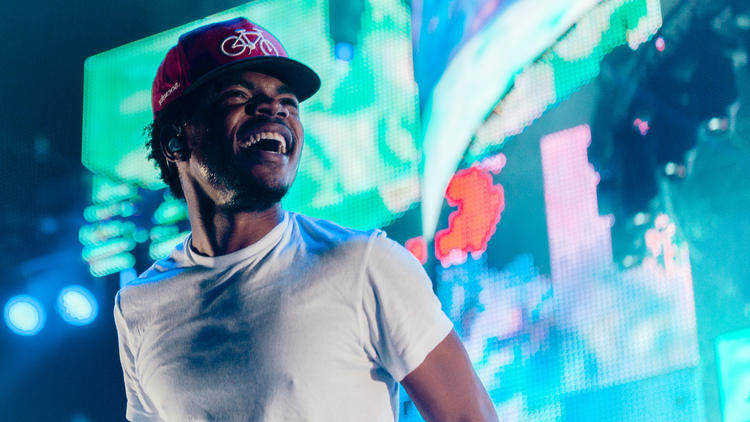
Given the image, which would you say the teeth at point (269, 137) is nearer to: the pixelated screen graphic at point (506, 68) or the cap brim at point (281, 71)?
the cap brim at point (281, 71)

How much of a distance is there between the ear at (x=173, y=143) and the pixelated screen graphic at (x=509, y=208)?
1236 mm

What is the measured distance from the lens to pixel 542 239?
8.41ft

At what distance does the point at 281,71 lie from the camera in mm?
1557

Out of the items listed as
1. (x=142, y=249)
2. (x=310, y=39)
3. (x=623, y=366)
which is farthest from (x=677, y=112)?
(x=142, y=249)

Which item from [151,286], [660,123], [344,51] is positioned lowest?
[151,286]

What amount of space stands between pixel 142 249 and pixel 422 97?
126cm

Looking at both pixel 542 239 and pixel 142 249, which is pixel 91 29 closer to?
pixel 142 249

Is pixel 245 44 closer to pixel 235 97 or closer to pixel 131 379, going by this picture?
pixel 235 97

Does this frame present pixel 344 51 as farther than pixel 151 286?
Yes

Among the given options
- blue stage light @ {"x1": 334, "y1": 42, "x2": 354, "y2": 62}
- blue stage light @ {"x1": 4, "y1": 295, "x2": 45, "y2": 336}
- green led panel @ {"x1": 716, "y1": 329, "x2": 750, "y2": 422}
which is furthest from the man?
blue stage light @ {"x1": 4, "y1": 295, "x2": 45, "y2": 336}

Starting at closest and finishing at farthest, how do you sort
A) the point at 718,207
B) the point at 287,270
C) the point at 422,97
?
the point at 287,270 < the point at 718,207 < the point at 422,97

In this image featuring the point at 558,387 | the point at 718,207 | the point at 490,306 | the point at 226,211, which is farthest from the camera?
the point at 490,306

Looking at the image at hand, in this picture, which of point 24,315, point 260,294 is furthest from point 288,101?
point 24,315

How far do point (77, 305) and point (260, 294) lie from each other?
226 cm
